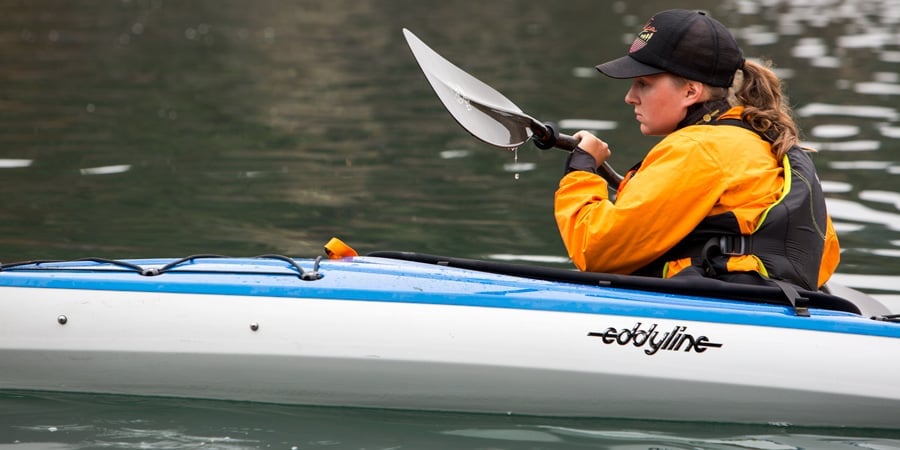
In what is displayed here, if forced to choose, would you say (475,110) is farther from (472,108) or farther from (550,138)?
(550,138)

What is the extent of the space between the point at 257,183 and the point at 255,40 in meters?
9.10

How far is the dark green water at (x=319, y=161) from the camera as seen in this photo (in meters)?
4.18

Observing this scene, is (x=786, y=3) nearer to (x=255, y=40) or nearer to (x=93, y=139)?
(x=255, y=40)

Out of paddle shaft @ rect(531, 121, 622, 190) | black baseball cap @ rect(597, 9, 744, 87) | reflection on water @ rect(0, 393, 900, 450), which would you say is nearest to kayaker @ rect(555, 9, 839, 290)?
black baseball cap @ rect(597, 9, 744, 87)

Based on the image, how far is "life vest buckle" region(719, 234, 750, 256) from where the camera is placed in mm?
4070

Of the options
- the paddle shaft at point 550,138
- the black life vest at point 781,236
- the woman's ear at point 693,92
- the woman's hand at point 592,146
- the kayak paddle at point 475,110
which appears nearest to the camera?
the black life vest at point 781,236

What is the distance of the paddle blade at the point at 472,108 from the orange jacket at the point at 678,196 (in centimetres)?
74

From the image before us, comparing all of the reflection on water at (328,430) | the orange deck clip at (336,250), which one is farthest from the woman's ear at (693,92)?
the orange deck clip at (336,250)

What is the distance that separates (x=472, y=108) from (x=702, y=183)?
129 centimetres

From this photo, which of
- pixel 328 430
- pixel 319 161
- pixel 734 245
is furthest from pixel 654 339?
pixel 319 161

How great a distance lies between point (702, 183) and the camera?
3.91 m

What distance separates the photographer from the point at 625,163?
30.0 feet

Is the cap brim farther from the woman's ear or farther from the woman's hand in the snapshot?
the woman's hand

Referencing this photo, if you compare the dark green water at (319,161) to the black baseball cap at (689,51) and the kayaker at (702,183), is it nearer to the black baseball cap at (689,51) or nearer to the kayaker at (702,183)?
the kayaker at (702,183)
